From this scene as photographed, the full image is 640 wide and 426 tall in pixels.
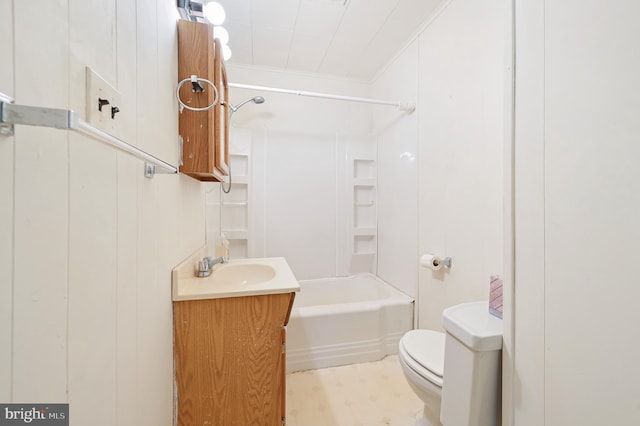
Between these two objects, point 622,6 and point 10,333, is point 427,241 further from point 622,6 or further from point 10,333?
point 10,333

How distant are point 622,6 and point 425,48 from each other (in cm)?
170

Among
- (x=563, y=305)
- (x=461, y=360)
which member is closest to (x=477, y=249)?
(x=461, y=360)

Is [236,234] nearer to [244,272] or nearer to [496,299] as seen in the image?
[244,272]

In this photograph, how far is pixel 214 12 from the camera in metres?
1.45

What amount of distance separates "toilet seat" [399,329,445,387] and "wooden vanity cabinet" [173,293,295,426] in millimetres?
630

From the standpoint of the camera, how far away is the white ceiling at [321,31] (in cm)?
177

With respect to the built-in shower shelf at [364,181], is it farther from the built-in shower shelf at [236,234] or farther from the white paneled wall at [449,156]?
the built-in shower shelf at [236,234]

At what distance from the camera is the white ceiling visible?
177cm

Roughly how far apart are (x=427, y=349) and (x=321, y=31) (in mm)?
2309

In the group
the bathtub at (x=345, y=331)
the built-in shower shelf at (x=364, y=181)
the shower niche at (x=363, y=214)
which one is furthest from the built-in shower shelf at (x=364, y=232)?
the bathtub at (x=345, y=331)

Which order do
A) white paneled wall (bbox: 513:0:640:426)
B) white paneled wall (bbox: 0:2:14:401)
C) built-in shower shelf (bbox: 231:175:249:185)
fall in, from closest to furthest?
white paneled wall (bbox: 0:2:14:401)
white paneled wall (bbox: 513:0:640:426)
built-in shower shelf (bbox: 231:175:249:185)

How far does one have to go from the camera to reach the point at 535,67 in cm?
65

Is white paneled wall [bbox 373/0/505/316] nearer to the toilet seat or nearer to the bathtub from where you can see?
the bathtub

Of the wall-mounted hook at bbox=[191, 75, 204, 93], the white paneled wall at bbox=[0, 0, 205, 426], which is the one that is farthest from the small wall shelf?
the white paneled wall at bbox=[0, 0, 205, 426]
